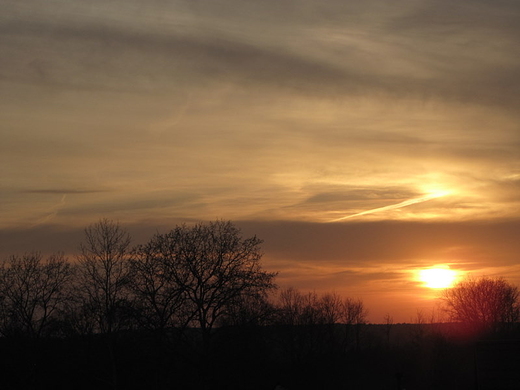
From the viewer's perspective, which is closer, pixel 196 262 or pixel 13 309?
pixel 196 262

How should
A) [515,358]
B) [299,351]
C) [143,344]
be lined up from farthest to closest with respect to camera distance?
[299,351] < [143,344] < [515,358]

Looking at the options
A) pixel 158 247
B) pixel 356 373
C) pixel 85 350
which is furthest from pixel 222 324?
pixel 356 373

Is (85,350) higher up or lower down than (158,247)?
lower down

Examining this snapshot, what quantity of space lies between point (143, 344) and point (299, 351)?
39449 mm

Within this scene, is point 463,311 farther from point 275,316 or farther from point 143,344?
point 143,344

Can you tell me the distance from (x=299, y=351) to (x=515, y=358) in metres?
45.6

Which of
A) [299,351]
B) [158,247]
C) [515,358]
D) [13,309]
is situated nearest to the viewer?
[515,358]

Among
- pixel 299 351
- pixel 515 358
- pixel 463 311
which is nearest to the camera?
pixel 515 358

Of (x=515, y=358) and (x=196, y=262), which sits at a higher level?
(x=196, y=262)

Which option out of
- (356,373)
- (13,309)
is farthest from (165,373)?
(356,373)

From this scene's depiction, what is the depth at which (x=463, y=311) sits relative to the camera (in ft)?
392

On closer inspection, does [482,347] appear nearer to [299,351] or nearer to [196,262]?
[196,262]

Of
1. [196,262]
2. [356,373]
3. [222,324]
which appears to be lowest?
[356,373]

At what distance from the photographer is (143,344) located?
58.1m
